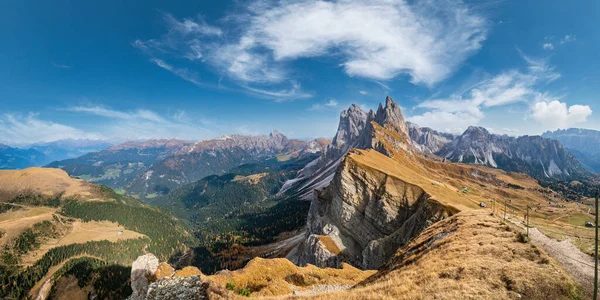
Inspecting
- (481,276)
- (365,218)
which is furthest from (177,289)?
(365,218)

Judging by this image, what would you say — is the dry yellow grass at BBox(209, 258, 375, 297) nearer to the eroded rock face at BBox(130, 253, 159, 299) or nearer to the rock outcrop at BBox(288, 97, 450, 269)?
the eroded rock face at BBox(130, 253, 159, 299)

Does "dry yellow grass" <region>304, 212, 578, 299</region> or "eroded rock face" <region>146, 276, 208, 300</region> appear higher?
"dry yellow grass" <region>304, 212, 578, 299</region>

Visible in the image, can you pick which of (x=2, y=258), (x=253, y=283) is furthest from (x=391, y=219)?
(x=2, y=258)

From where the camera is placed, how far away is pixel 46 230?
625 ft

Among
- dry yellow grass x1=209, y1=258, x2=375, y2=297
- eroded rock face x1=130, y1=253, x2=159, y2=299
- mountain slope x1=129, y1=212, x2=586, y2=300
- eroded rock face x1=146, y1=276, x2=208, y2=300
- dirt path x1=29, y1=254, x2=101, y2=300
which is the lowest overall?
dirt path x1=29, y1=254, x2=101, y2=300

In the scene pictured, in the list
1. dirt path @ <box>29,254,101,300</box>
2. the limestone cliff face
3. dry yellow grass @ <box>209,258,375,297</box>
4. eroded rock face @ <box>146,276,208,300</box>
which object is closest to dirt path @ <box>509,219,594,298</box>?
dry yellow grass @ <box>209,258,375,297</box>

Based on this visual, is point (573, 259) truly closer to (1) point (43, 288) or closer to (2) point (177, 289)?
(2) point (177, 289)

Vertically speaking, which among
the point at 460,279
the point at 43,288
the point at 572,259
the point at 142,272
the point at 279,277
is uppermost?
the point at 572,259

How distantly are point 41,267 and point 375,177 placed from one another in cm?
20330

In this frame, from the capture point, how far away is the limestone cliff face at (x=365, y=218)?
6444 centimetres

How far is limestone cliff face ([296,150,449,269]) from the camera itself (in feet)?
211

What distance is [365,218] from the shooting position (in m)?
80.1

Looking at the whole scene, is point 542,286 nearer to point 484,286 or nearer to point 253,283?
point 484,286

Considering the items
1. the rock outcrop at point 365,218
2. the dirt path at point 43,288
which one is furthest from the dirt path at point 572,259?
the dirt path at point 43,288
